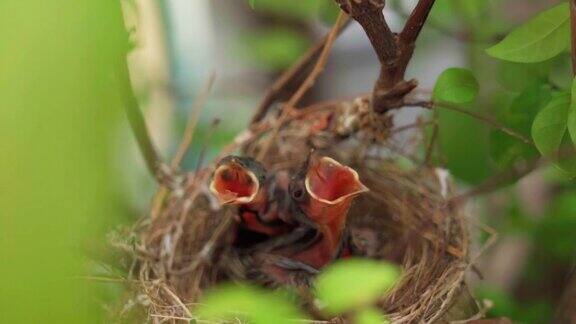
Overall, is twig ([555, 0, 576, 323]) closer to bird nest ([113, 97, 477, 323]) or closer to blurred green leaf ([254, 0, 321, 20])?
bird nest ([113, 97, 477, 323])

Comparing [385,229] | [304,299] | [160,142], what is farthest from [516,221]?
[160,142]

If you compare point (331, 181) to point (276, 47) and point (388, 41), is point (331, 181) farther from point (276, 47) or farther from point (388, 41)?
point (276, 47)

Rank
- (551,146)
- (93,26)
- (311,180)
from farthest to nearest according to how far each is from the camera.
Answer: (311,180) < (551,146) < (93,26)

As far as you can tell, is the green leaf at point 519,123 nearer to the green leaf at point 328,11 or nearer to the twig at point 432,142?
the twig at point 432,142

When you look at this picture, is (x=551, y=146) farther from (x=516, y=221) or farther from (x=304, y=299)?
(x=516, y=221)

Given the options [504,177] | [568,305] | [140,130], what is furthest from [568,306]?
[140,130]

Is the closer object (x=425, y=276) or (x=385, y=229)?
(x=425, y=276)

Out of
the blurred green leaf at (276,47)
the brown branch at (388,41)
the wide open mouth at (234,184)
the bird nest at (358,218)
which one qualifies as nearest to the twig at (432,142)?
the bird nest at (358,218)
